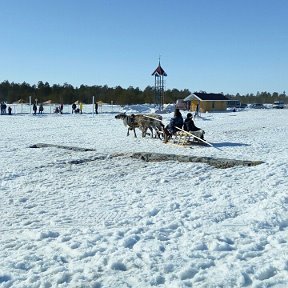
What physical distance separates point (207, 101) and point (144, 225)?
61254 millimetres

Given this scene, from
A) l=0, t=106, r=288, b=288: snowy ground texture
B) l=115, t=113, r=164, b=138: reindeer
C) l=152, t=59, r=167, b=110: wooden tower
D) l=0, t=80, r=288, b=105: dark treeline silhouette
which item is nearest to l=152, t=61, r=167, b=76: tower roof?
l=152, t=59, r=167, b=110: wooden tower

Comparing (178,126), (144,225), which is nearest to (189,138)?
(178,126)

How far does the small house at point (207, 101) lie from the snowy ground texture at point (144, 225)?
5487 cm

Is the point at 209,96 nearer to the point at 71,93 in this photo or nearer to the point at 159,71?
the point at 159,71

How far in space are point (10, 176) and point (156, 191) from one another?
4172mm

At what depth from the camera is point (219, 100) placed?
67.9 meters

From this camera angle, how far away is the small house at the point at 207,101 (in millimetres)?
66062

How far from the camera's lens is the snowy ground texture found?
4727mm

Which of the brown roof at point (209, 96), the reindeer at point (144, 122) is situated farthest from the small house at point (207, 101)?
the reindeer at point (144, 122)

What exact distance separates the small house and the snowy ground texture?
180 feet

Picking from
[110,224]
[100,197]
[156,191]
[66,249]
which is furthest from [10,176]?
[66,249]

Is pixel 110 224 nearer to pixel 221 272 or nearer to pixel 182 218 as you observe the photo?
pixel 182 218

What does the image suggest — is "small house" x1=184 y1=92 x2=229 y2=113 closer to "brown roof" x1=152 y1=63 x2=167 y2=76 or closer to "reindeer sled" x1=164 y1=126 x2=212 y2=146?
"brown roof" x1=152 y1=63 x2=167 y2=76

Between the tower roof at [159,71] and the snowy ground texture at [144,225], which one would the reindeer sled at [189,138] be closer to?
the snowy ground texture at [144,225]
